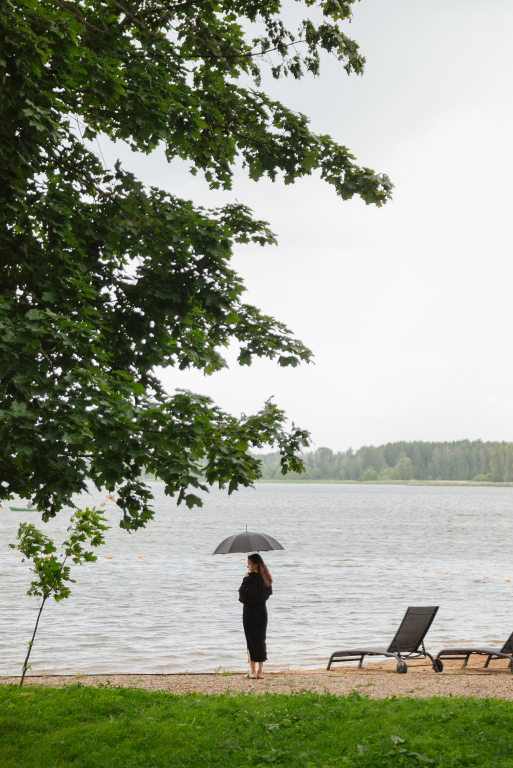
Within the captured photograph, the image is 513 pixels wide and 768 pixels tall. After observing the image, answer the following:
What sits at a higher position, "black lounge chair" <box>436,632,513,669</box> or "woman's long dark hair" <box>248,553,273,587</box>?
"woman's long dark hair" <box>248,553,273,587</box>

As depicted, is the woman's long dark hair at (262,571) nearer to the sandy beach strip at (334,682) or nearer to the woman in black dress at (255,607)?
the woman in black dress at (255,607)

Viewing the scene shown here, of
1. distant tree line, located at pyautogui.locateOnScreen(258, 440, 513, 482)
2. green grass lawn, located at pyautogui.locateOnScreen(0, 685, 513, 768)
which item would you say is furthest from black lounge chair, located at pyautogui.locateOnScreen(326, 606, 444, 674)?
distant tree line, located at pyautogui.locateOnScreen(258, 440, 513, 482)

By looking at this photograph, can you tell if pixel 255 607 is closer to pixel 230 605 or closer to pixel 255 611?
pixel 255 611

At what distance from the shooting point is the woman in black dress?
991 cm

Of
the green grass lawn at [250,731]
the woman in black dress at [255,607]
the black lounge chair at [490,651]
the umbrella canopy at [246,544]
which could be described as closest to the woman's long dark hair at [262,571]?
the woman in black dress at [255,607]

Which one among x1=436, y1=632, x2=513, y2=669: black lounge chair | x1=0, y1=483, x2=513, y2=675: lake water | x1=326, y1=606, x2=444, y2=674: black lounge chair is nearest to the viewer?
x1=436, y1=632, x2=513, y2=669: black lounge chair

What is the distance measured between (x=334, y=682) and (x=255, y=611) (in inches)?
59.1

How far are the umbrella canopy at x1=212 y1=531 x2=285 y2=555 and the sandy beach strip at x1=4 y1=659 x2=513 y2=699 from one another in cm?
190

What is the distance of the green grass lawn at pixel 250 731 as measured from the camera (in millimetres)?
5535

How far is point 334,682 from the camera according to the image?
9539 mm

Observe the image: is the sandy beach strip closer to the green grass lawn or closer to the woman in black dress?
the woman in black dress

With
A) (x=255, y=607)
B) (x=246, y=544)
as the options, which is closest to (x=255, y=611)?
(x=255, y=607)

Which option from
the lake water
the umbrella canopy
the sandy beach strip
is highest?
the umbrella canopy

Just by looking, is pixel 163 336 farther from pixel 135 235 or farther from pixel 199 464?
pixel 199 464
